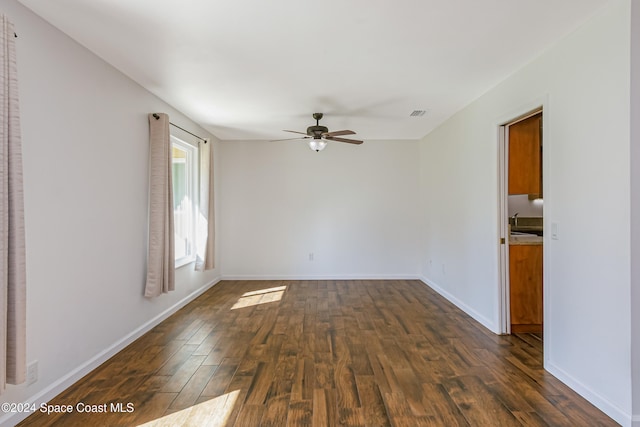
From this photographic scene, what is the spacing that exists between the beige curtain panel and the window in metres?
0.76

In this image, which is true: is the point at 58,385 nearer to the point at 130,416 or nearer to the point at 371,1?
the point at 130,416

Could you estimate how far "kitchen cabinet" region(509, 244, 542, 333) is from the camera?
329 cm

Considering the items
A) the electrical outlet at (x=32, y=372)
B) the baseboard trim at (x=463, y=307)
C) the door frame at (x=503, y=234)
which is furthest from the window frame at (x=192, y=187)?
the door frame at (x=503, y=234)

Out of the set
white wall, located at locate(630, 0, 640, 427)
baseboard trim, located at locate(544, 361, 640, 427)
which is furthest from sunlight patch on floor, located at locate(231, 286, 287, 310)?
white wall, located at locate(630, 0, 640, 427)

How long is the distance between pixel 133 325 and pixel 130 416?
52.7 inches

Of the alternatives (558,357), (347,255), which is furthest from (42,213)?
(347,255)

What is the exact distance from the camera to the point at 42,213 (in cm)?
210

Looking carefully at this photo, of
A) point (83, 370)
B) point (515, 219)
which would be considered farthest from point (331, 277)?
point (83, 370)

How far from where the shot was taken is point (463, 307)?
4.02 m

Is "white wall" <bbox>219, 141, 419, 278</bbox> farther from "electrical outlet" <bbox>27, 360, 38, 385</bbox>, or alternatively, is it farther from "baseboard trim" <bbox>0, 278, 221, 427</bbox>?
"electrical outlet" <bbox>27, 360, 38, 385</bbox>

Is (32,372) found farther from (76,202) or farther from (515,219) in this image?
(515,219)

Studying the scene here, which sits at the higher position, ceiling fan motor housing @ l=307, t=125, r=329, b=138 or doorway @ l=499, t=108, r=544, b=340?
ceiling fan motor housing @ l=307, t=125, r=329, b=138

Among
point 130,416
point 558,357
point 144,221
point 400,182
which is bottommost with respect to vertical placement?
point 130,416

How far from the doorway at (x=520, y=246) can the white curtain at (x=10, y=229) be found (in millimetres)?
3701
